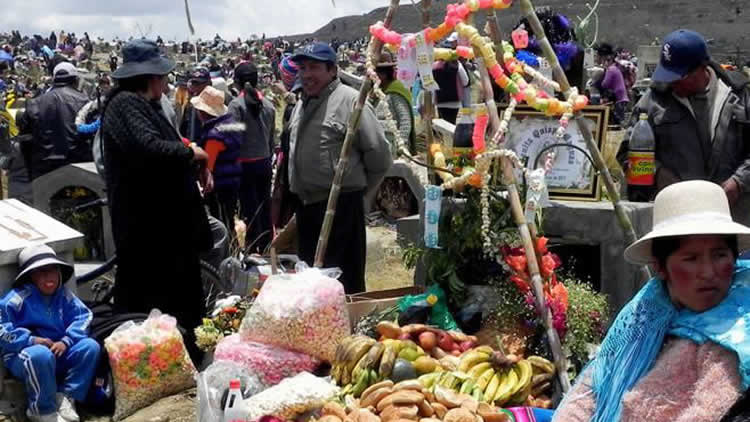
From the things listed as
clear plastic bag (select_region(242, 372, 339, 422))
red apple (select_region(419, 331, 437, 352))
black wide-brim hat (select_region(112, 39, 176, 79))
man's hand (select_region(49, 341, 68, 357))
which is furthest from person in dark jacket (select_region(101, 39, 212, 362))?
red apple (select_region(419, 331, 437, 352))

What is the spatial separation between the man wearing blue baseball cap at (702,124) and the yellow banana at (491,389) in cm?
185

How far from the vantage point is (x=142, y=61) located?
5.96m

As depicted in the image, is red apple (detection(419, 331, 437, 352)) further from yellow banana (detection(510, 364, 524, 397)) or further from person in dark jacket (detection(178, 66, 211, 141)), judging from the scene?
person in dark jacket (detection(178, 66, 211, 141))

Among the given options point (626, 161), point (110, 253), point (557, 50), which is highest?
point (557, 50)

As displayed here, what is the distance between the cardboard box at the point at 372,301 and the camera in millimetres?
5297

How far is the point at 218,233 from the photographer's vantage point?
730cm

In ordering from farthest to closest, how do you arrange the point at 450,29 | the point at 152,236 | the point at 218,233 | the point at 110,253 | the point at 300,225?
the point at 110,253
the point at 218,233
the point at 300,225
the point at 152,236
the point at 450,29

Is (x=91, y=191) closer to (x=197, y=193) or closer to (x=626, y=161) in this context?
(x=197, y=193)

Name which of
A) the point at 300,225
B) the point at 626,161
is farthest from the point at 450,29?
the point at 300,225

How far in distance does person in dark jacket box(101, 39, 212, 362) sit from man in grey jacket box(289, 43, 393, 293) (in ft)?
2.31

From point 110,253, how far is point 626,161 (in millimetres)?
4845

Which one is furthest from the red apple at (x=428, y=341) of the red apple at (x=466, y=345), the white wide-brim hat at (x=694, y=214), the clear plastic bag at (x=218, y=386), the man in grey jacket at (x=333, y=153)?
the white wide-brim hat at (x=694, y=214)

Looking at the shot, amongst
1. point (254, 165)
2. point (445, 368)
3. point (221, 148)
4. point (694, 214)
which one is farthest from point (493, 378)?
point (254, 165)

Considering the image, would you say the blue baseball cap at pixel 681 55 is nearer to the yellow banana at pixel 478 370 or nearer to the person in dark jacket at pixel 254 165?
the yellow banana at pixel 478 370
